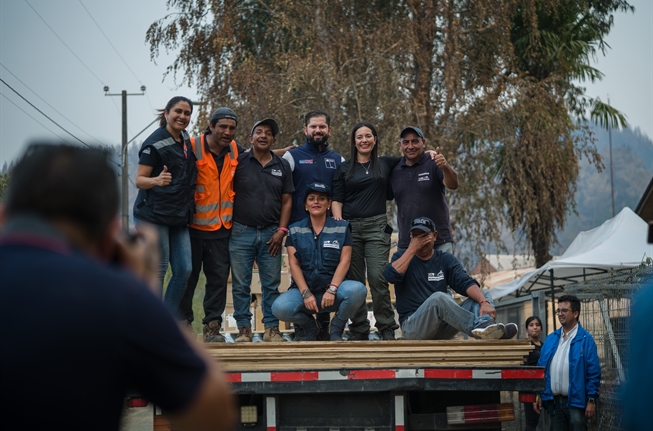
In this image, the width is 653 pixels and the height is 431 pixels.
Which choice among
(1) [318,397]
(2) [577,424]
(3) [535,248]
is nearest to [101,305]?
(1) [318,397]

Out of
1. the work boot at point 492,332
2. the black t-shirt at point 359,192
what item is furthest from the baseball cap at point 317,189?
the work boot at point 492,332

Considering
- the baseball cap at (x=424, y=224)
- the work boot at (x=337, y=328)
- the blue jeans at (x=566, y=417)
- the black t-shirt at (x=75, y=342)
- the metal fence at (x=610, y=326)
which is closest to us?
the black t-shirt at (x=75, y=342)

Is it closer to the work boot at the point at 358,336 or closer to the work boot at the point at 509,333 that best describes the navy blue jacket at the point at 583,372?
the work boot at the point at 358,336

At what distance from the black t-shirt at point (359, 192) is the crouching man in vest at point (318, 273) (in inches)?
13.9

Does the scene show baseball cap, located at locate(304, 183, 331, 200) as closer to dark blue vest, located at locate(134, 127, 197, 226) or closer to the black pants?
the black pants

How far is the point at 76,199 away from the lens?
1.74 metres

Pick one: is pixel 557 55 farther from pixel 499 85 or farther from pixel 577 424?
pixel 577 424

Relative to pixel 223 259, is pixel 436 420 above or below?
below

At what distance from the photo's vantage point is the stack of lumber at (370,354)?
533cm

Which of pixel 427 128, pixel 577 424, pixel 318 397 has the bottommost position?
pixel 577 424

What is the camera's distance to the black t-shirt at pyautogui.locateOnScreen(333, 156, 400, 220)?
7.20 meters

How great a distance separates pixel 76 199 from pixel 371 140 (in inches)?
222

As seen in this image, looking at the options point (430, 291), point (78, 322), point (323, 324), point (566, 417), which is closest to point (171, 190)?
point (323, 324)

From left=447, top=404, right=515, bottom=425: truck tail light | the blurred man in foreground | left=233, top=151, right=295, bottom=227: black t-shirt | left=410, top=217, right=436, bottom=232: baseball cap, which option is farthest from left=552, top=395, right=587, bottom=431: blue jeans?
the blurred man in foreground
